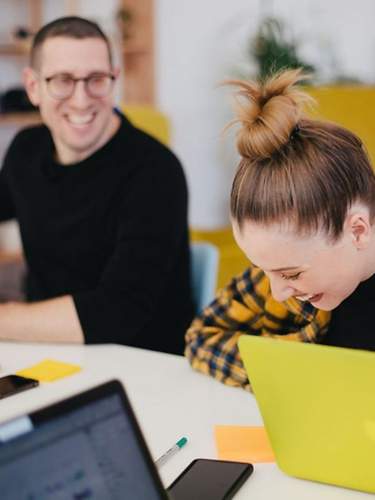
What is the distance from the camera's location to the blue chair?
1.86 m

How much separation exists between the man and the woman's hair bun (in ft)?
2.21

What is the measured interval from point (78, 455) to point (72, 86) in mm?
1374

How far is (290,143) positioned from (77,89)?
957 millimetres

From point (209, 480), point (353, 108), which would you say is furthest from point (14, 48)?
point (209, 480)

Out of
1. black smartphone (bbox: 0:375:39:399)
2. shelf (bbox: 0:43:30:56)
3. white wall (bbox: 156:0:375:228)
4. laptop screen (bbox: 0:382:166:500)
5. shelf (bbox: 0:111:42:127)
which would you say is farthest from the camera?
shelf (bbox: 0:43:30:56)

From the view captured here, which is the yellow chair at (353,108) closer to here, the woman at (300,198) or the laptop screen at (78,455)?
the woman at (300,198)

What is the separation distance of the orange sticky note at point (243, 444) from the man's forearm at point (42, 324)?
52 cm

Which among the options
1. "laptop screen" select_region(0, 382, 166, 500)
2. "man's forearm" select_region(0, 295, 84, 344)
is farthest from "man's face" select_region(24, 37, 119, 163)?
"laptop screen" select_region(0, 382, 166, 500)

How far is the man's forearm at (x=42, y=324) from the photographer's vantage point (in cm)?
153

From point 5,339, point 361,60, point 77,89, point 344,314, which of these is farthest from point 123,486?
point 361,60

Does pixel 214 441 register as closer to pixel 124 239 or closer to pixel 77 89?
pixel 124 239

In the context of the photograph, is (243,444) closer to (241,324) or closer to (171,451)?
(171,451)

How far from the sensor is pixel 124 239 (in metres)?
1.71

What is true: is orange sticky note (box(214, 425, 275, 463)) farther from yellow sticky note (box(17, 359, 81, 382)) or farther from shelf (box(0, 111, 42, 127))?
shelf (box(0, 111, 42, 127))
